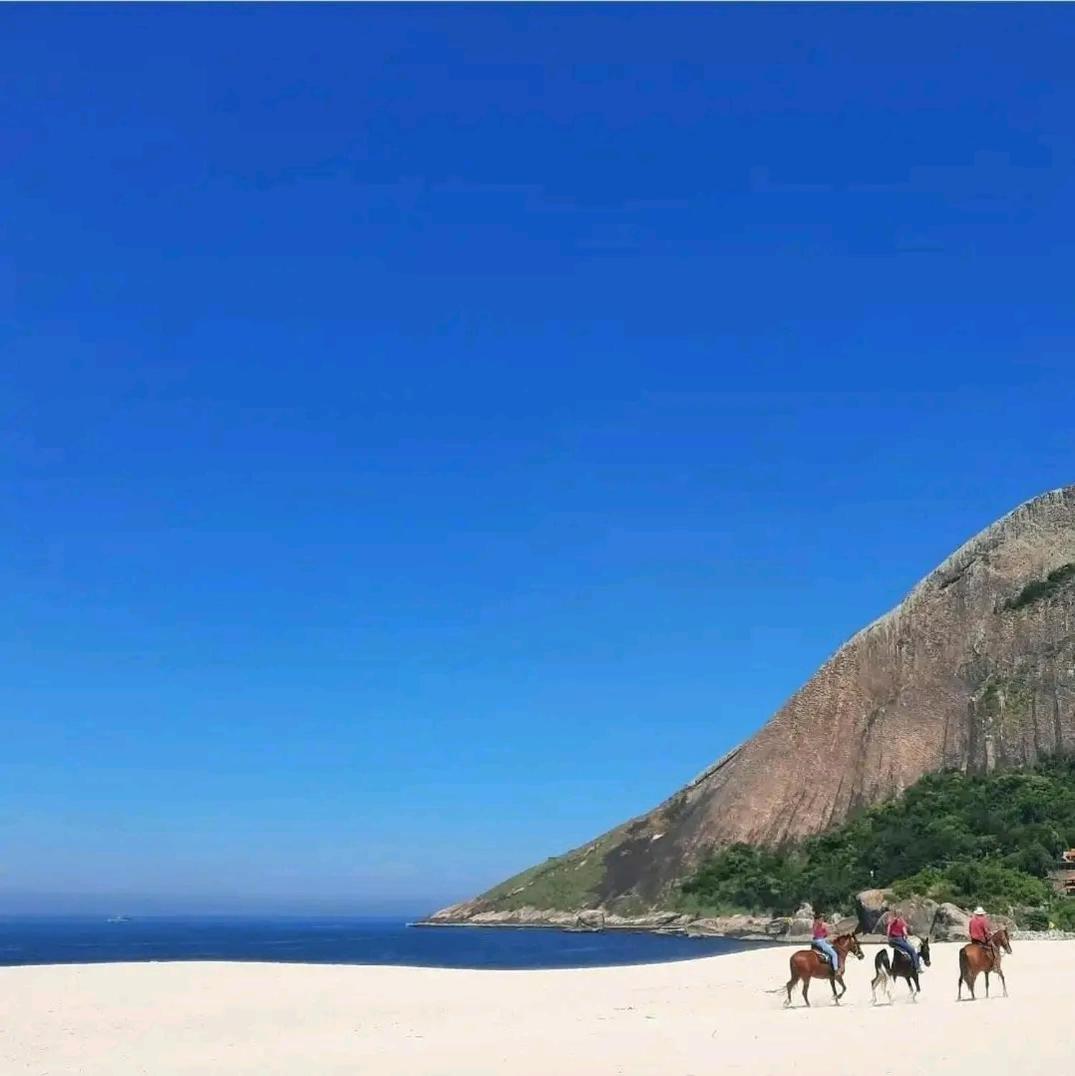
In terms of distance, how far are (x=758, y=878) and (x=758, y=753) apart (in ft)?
70.2

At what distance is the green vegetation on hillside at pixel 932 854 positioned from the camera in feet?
192

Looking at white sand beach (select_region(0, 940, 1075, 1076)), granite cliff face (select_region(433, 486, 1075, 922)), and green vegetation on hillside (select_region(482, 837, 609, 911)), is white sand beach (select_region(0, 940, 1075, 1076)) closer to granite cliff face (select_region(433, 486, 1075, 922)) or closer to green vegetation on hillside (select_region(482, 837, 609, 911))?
granite cliff face (select_region(433, 486, 1075, 922))

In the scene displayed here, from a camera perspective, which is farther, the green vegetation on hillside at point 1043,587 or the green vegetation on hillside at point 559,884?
the green vegetation on hillside at point 559,884

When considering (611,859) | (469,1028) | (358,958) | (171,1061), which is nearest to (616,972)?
(469,1028)

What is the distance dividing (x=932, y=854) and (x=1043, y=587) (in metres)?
35.6

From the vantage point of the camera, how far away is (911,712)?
98.5 m

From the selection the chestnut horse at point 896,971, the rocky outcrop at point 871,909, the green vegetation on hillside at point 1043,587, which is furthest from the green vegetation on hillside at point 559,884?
the chestnut horse at point 896,971

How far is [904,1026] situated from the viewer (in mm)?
16953

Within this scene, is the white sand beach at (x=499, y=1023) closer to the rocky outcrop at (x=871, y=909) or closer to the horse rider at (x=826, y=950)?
the horse rider at (x=826, y=950)

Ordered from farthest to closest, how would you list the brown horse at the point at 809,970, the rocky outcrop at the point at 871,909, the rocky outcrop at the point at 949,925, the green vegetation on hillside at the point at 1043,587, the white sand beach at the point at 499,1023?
the green vegetation on hillside at the point at 1043,587 → the rocky outcrop at the point at 871,909 → the rocky outcrop at the point at 949,925 → the brown horse at the point at 809,970 → the white sand beach at the point at 499,1023

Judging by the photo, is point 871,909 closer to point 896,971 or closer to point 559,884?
point 896,971

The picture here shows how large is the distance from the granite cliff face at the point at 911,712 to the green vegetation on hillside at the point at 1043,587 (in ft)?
0.39

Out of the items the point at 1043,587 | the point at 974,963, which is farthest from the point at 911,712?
the point at 974,963

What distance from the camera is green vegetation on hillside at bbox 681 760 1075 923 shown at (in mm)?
58406
